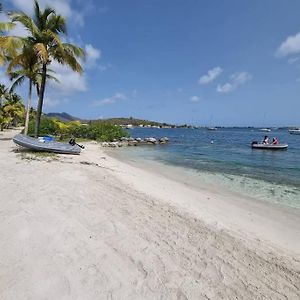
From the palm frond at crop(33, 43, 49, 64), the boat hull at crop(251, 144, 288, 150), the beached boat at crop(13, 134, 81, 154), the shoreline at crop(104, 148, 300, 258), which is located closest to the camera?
the shoreline at crop(104, 148, 300, 258)

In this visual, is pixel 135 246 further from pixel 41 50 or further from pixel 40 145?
pixel 41 50

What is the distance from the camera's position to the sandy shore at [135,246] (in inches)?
167

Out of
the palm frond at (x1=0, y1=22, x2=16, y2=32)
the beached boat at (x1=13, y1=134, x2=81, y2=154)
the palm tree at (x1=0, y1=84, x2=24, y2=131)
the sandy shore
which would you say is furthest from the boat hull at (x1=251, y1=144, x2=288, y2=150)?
the palm tree at (x1=0, y1=84, x2=24, y2=131)

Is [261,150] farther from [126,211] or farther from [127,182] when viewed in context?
[126,211]

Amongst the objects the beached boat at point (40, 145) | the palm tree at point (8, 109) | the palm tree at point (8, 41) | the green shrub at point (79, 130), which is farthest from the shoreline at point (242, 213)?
the palm tree at point (8, 109)

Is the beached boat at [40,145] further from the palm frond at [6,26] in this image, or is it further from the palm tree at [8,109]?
the palm tree at [8,109]

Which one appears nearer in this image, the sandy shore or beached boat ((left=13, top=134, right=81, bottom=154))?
the sandy shore

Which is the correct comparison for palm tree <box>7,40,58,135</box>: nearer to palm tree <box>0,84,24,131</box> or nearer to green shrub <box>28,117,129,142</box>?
green shrub <box>28,117,129,142</box>

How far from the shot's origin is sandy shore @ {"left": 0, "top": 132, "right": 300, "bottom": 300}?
13.9 feet

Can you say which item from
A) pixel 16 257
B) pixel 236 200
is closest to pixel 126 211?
pixel 16 257

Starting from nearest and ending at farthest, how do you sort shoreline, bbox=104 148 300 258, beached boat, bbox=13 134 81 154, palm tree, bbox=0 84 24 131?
Answer: shoreline, bbox=104 148 300 258 → beached boat, bbox=13 134 81 154 → palm tree, bbox=0 84 24 131

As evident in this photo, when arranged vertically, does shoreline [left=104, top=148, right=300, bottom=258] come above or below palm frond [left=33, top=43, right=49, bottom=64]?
below

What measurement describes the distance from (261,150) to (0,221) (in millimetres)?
33090

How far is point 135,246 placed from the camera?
545 centimetres
